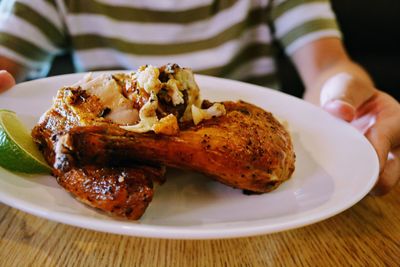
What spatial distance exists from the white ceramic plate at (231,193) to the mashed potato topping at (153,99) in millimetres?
109

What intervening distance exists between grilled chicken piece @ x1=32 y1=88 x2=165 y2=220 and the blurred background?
1.63 m

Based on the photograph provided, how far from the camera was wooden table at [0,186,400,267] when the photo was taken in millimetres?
619

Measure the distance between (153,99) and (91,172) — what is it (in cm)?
14

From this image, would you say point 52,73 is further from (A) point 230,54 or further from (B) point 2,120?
(B) point 2,120

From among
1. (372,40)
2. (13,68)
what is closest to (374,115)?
(13,68)

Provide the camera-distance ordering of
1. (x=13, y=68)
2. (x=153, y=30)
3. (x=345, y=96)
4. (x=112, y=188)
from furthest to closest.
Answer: (x=153, y=30) < (x=13, y=68) < (x=345, y=96) < (x=112, y=188)

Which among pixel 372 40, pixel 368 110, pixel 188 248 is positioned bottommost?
pixel 372 40

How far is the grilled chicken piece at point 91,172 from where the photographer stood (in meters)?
0.56

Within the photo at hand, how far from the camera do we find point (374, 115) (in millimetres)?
998

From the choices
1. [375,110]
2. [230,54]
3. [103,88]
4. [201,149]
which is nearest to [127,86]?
[103,88]

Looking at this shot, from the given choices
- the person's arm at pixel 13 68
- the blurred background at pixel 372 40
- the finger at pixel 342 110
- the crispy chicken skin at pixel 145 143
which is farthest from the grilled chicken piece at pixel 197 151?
the blurred background at pixel 372 40

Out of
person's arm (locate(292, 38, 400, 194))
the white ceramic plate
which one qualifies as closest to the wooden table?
the white ceramic plate

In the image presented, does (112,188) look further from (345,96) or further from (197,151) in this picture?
(345,96)

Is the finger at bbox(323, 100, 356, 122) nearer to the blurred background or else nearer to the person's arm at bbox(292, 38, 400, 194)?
the person's arm at bbox(292, 38, 400, 194)
